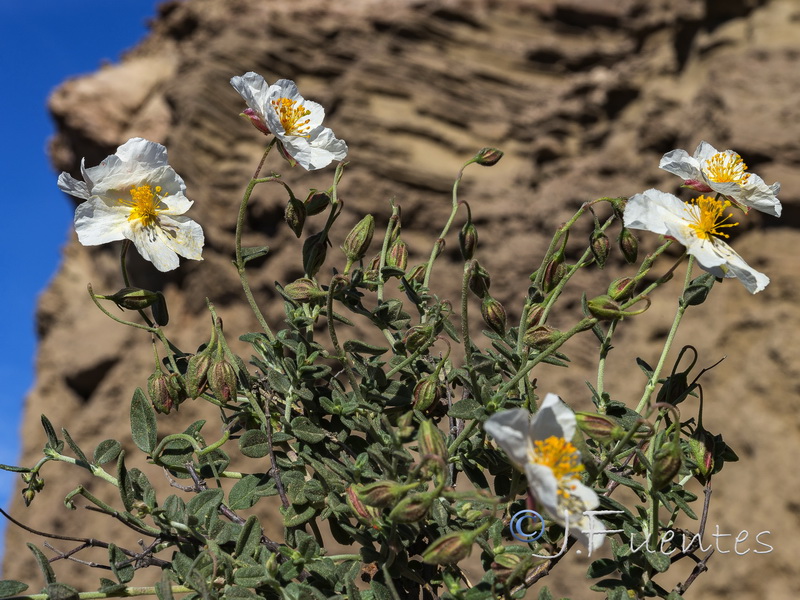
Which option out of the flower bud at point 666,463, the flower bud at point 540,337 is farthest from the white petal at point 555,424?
the flower bud at point 540,337

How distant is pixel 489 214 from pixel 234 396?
4.01 meters

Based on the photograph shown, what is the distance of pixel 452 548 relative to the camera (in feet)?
2.40

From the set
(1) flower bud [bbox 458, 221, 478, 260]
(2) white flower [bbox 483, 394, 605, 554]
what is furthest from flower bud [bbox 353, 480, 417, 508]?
(1) flower bud [bbox 458, 221, 478, 260]

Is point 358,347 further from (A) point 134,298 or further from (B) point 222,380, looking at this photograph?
(A) point 134,298

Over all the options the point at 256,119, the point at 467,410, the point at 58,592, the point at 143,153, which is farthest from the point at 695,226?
the point at 58,592

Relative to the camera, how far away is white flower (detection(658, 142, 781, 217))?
101 centimetres

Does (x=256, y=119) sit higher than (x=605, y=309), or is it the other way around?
(x=256, y=119)

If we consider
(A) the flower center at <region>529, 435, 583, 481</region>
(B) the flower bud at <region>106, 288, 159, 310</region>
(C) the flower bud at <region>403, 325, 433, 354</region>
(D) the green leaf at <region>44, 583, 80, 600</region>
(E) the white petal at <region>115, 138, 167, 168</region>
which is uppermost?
(E) the white petal at <region>115, 138, 167, 168</region>

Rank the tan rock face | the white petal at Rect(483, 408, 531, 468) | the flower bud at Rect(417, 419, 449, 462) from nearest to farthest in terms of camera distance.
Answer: the white petal at Rect(483, 408, 531, 468) → the flower bud at Rect(417, 419, 449, 462) → the tan rock face

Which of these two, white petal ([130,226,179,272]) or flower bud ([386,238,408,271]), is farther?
flower bud ([386,238,408,271])

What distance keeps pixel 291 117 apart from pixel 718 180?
0.58 metres

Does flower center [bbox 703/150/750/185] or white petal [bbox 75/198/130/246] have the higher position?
white petal [bbox 75/198/130/246]

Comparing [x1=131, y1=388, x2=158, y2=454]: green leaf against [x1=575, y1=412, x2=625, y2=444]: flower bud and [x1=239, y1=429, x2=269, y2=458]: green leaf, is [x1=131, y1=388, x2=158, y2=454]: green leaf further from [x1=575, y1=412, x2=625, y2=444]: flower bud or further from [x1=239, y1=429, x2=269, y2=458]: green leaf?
[x1=575, y1=412, x2=625, y2=444]: flower bud

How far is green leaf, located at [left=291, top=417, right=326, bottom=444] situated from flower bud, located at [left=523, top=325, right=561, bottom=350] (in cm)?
27
